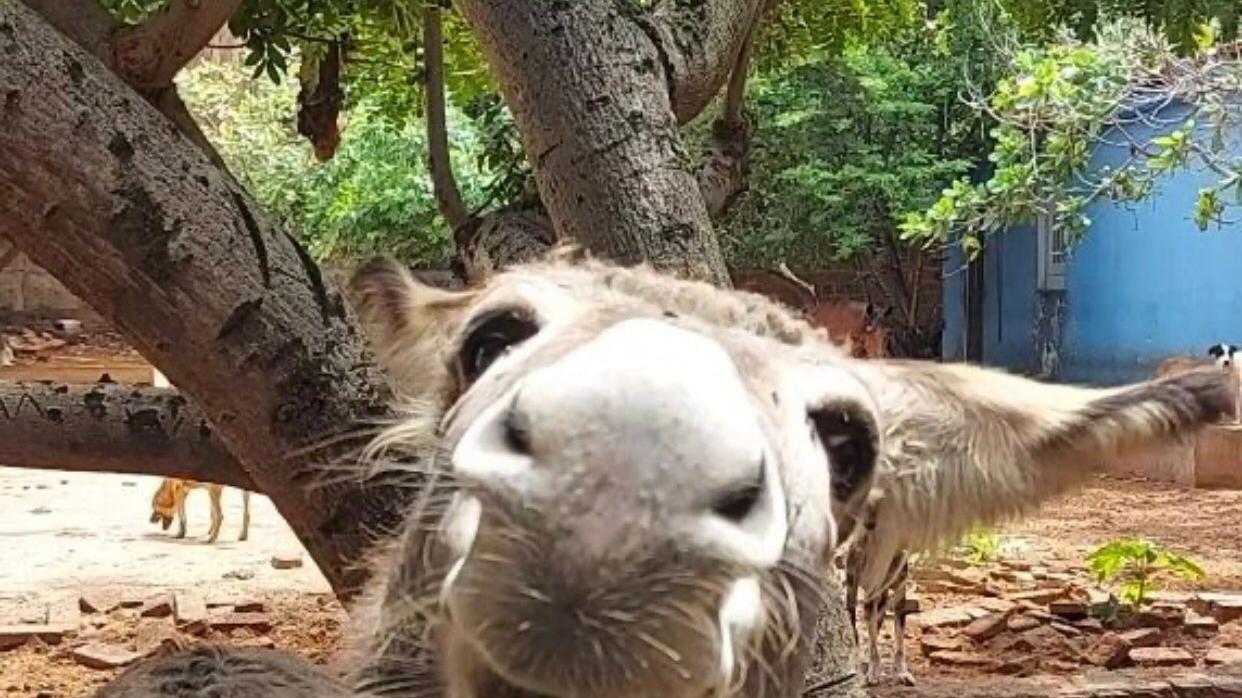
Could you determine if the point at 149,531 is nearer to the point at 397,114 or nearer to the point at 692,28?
the point at 397,114

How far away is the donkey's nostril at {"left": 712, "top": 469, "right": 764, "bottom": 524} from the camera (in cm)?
138

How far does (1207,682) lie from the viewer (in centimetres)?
577

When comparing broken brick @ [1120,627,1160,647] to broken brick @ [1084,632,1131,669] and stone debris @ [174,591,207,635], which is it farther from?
stone debris @ [174,591,207,635]

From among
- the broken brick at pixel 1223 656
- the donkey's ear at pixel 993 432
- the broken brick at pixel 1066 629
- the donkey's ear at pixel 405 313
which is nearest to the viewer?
the donkey's ear at pixel 993 432

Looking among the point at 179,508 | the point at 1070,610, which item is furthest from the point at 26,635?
the point at 1070,610

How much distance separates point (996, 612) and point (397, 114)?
4.11m

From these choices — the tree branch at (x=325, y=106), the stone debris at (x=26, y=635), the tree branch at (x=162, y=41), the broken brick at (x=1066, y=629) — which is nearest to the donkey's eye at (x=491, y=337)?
the tree branch at (x=162, y=41)

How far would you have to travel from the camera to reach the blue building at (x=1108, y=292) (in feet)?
62.1

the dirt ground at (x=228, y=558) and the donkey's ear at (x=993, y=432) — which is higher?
the donkey's ear at (x=993, y=432)

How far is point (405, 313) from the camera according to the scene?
2.46 m

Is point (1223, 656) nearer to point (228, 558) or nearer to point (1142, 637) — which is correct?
point (1142, 637)

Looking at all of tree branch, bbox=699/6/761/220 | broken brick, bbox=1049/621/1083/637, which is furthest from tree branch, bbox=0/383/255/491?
broken brick, bbox=1049/621/1083/637

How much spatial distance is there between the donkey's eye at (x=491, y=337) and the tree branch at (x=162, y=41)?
221 centimetres

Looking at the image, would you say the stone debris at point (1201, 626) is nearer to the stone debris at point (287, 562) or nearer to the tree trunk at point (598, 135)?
the stone debris at point (287, 562)
